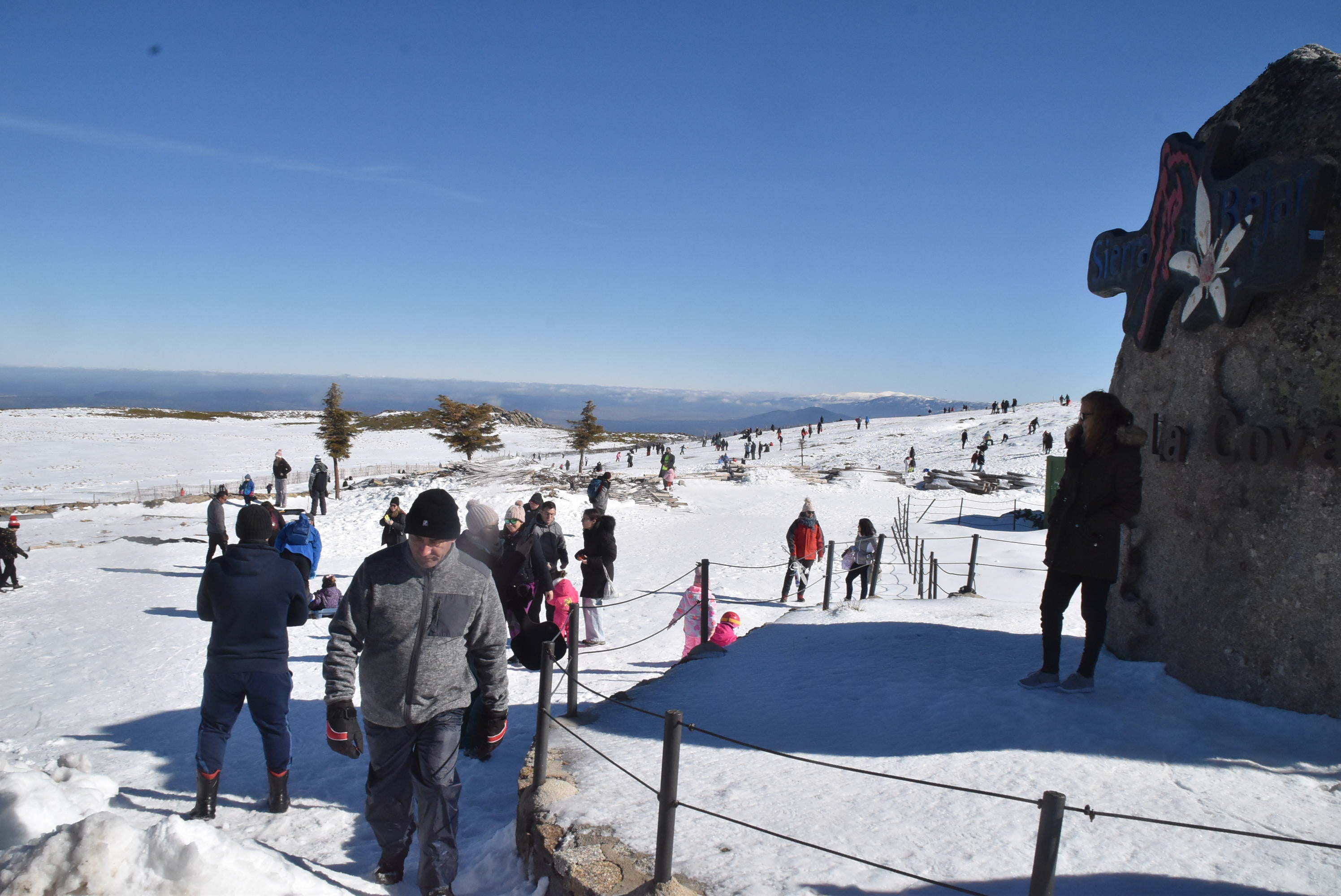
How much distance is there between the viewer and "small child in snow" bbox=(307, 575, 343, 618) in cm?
930

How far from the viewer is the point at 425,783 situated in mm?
3457

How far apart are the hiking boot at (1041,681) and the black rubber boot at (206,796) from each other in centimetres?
509

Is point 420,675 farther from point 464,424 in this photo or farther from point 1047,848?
point 464,424

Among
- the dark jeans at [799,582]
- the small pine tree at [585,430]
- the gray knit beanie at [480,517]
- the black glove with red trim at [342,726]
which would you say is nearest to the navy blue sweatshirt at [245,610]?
the black glove with red trim at [342,726]

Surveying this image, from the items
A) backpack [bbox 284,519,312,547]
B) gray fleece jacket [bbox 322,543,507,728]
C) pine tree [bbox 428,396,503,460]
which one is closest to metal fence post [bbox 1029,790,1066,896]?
gray fleece jacket [bbox 322,543,507,728]

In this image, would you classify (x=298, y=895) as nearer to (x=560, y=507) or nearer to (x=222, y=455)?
(x=560, y=507)

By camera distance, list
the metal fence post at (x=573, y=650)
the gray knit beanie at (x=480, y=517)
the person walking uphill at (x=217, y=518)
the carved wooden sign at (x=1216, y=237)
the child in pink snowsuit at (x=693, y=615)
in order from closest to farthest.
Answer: the carved wooden sign at (x=1216, y=237) → the metal fence post at (x=573, y=650) → the gray knit beanie at (x=480, y=517) → the child in pink snowsuit at (x=693, y=615) → the person walking uphill at (x=217, y=518)

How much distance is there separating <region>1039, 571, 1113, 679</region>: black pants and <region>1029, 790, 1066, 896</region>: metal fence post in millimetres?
2733

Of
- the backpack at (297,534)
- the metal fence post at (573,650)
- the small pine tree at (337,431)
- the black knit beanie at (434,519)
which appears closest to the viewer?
the black knit beanie at (434,519)

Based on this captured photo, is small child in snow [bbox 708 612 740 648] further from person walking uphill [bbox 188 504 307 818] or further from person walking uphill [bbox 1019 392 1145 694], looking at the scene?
person walking uphill [bbox 188 504 307 818]

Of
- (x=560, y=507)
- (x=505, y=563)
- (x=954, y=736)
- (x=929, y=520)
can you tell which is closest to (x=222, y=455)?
(x=560, y=507)

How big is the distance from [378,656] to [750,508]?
2173 centimetres

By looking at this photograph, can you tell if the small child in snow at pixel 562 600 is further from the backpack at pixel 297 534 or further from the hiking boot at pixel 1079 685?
the hiking boot at pixel 1079 685

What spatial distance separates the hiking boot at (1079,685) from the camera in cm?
487
